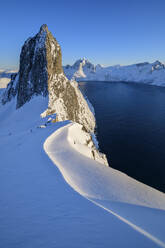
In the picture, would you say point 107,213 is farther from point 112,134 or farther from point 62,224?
point 112,134

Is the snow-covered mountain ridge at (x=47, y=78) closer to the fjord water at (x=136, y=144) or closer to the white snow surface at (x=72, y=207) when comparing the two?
the fjord water at (x=136, y=144)

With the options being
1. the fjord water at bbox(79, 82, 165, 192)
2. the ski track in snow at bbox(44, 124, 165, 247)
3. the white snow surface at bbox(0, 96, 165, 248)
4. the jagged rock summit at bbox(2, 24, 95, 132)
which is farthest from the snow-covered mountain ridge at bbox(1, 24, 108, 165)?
the white snow surface at bbox(0, 96, 165, 248)

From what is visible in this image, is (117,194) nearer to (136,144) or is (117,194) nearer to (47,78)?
(136,144)

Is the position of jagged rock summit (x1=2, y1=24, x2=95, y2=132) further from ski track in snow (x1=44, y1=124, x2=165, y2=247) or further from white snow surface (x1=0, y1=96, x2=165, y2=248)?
white snow surface (x1=0, y1=96, x2=165, y2=248)

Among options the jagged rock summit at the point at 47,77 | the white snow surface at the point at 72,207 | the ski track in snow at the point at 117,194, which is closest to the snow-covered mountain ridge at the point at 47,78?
the jagged rock summit at the point at 47,77

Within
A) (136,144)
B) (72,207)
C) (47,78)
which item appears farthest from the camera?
(136,144)

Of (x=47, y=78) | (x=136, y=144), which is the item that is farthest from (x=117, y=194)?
(x=47, y=78)

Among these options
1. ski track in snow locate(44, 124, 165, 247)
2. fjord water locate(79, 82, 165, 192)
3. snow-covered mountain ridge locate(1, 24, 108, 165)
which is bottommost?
fjord water locate(79, 82, 165, 192)
